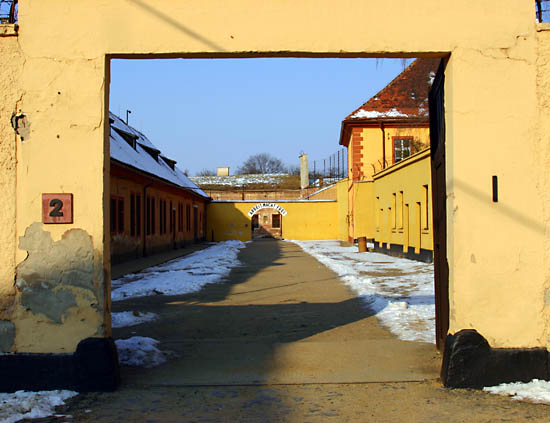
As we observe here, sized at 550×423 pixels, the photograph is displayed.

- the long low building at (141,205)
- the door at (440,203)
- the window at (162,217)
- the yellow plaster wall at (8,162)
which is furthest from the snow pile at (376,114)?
the yellow plaster wall at (8,162)

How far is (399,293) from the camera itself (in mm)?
11266

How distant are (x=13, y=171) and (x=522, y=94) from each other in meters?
4.42

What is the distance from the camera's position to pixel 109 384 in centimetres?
484

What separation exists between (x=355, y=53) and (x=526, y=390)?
3.17m

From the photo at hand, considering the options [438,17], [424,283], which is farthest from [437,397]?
[424,283]

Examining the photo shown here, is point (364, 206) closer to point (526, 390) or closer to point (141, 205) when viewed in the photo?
point (141, 205)

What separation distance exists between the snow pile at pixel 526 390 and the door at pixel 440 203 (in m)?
0.85

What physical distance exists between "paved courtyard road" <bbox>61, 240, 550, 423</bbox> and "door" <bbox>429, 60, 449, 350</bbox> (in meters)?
0.49

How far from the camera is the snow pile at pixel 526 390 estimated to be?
4.52 meters

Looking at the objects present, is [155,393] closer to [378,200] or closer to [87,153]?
[87,153]

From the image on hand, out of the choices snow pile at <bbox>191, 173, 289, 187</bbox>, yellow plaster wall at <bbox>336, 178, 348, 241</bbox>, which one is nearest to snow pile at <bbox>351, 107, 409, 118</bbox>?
yellow plaster wall at <bbox>336, 178, 348, 241</bbox>

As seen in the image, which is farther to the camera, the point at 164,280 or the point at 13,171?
the point at 164,280

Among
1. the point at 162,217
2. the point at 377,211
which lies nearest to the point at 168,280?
the point at 162,217

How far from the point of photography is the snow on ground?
7703 mm
